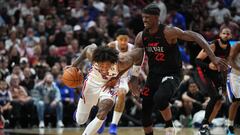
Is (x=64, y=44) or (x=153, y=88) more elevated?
(x=153, y=88)

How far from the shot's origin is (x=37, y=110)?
555 inches

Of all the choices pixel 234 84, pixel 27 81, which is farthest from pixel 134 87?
pixel 27 81

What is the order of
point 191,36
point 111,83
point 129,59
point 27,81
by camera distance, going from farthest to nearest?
1. point 27,81
2. point 111,83
3. point 129,59
4. point 191,36

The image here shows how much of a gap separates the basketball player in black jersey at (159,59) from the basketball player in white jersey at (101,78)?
0.80 ft

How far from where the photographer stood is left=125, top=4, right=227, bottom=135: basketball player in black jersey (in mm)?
7695

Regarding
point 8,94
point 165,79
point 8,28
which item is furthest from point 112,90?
point 8,28

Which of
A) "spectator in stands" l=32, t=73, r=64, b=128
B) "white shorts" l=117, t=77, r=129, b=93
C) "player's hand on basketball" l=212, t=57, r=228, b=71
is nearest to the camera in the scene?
"player's hand on basketball" l=212, t=57, r=228, b=71

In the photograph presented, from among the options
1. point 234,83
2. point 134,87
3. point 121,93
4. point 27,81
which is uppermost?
point 134,87

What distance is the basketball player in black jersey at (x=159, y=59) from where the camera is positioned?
7.70 metres

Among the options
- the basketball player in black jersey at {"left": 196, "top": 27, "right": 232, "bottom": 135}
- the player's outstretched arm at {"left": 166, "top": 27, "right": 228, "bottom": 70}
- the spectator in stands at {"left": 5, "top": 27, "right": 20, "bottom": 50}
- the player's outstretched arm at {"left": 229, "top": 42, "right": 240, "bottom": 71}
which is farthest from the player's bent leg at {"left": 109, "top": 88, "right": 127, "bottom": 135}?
the spectator in stands at {"left": 5, "top": 27, "right": 20, "bottom": 50}

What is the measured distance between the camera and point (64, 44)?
53.4 feet

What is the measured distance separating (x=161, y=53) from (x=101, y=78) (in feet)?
3.48

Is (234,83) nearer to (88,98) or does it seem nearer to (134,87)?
(134,87)

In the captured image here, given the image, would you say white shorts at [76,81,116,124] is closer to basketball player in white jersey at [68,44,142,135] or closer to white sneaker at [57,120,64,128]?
basketball player in white jersey at [68,44,142,135]
